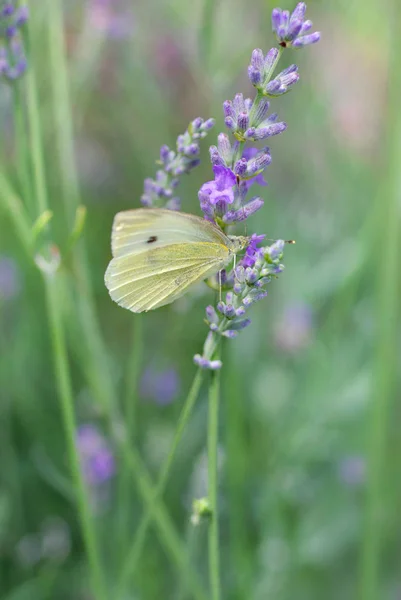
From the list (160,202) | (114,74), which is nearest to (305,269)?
→ (160,202)

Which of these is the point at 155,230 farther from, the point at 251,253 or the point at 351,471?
the point at 351,471

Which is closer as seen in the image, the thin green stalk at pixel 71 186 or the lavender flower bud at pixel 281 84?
the lavender flower bud at pixel 281 84

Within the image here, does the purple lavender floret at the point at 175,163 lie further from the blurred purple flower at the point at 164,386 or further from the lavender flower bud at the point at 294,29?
the blurred purple flower at the point at 164,386

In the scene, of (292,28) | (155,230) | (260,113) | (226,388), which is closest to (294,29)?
(292,28)

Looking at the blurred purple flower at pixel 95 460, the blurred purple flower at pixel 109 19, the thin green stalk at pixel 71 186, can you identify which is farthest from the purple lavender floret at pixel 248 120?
the blurred purple flower at pixel 109 19

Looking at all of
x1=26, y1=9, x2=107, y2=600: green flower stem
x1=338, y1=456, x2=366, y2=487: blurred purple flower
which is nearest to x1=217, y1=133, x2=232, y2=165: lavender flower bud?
x1=26, y1=9, x2=107, y2=600: green flower stem

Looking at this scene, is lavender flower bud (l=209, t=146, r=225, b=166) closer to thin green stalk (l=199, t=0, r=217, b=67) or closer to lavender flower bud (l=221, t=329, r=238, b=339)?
lavender flower bud (l=221, t=329, r=238, b=339)

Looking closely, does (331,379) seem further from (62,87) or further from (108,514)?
(62,87)
